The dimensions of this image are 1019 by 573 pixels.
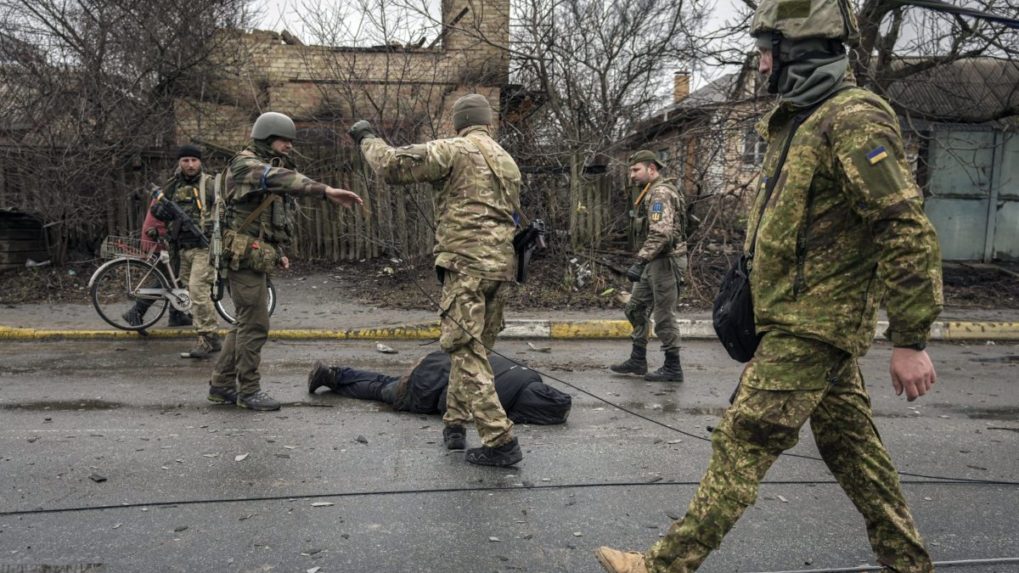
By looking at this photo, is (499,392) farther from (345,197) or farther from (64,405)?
(64,405)

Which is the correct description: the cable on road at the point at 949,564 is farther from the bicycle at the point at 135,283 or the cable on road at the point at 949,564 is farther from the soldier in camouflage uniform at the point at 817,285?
the bicycle at the point at 135,283

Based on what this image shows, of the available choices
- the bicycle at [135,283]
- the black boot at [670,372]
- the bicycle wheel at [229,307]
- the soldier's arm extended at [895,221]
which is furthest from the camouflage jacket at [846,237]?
the bicycle at [135,283]

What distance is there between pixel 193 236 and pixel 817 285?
265 inches

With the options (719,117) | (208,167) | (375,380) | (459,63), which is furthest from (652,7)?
(375,380)

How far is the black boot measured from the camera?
257 inches

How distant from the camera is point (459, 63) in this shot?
514 inches

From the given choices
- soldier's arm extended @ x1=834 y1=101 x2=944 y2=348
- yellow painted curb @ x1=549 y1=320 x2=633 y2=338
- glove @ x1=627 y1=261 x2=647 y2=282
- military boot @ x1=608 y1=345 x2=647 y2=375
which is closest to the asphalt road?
military boot @ x1=608 y1=345 x2=647 y2=375

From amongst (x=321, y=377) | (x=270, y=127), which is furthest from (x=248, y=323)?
(x=270, y=127)

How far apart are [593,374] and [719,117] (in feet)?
22.2

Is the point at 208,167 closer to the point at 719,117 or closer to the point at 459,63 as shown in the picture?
the point at 459,63

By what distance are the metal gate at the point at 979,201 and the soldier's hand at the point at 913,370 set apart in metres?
12.9

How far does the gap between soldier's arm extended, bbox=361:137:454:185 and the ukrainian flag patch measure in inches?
89.4

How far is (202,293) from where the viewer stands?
24.2 feet

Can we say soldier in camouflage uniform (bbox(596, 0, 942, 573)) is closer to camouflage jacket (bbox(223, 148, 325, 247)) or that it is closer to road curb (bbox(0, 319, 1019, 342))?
camouflage jacket (bbox(223, 148, 325, 247))
